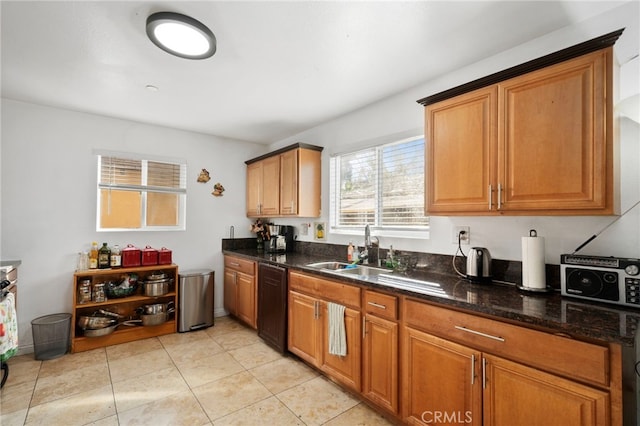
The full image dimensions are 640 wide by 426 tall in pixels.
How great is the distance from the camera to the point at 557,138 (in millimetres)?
1489

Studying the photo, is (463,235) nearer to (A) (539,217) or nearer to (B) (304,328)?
(A) (539,217)

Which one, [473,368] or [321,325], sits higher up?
[473,368]

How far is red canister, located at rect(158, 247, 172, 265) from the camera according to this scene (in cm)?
339

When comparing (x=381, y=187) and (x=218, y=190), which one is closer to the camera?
(x=381, y=187)

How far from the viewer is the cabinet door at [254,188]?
3959 millimetres

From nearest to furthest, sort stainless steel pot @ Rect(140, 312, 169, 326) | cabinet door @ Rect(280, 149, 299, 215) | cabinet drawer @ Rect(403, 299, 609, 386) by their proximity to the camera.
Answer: cabinet drawer @ Rect(403, 299, 609, 386) < stainless steel pot @ Rect(140, 312, 169, 326) < cabinet door @ Rect(280, 149, 299, 215)

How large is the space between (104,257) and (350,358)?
110 inches

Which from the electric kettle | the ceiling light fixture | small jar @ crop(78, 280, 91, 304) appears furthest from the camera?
small jar @ crop(78, 280, 91, 304)

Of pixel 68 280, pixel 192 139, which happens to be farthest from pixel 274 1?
pixel 68 280

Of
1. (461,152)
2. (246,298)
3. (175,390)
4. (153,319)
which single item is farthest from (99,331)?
(461,152)

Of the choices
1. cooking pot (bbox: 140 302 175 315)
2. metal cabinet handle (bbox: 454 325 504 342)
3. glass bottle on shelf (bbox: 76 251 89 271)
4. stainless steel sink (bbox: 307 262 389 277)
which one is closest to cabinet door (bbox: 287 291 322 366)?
stainless steel sink (bbox: 307 262 389 277)

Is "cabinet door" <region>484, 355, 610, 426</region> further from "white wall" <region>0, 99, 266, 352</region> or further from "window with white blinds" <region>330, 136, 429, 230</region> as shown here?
"white wall" <region>0, 99, 266, 352</region>

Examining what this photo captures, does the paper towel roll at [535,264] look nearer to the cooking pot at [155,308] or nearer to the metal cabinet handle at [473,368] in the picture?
the metal cabinet handle at [473,368]

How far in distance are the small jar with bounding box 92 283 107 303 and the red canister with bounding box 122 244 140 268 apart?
30cm
